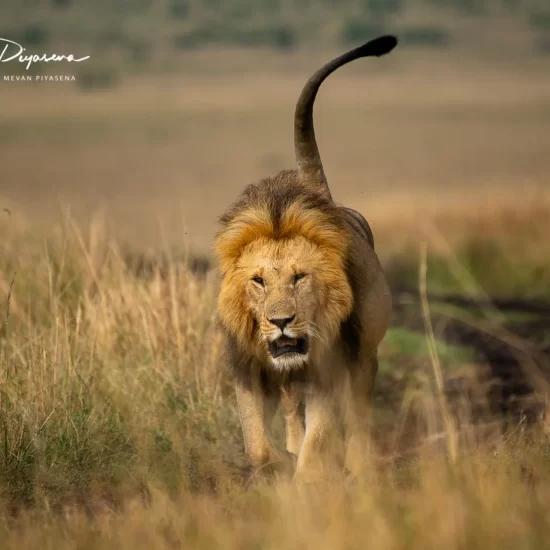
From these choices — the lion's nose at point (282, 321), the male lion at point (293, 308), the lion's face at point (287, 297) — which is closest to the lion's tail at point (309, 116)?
the male lion at point (293, 308)

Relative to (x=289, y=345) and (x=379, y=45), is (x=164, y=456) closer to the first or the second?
(x=289, y=345)

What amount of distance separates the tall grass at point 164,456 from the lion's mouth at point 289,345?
574 millimetres

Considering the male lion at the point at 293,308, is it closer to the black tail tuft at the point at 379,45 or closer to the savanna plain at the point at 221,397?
the savanna plain at the point at 221,397

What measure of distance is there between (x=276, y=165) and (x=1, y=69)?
14.0 m

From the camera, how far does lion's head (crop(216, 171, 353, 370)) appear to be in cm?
602

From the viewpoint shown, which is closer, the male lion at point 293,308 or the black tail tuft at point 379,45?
the male lion at point 293,308

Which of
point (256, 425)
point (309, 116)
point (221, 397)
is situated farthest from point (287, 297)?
point (221, 397)

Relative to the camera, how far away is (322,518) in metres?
4.77

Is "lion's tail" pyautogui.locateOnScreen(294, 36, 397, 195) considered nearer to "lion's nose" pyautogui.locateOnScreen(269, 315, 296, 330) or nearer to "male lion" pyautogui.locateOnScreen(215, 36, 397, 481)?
"male lion" pyautogui.locateOnScreen(215, 36, 397, 481)

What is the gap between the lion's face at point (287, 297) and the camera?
5.96 meters

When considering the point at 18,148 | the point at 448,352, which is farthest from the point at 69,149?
the point at 448,352

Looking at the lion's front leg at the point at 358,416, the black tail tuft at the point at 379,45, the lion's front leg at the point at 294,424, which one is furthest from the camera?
the black tail tuft at the point at 379,45

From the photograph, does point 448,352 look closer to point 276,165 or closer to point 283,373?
point 283,373

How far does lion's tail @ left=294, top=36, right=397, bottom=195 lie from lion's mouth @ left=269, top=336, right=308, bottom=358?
1368mm
